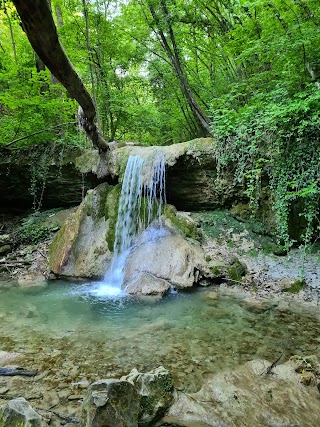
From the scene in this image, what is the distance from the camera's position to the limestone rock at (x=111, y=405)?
1.91 metres

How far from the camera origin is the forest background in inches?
200

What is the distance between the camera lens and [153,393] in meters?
2.37

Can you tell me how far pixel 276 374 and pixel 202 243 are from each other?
3.88 meters

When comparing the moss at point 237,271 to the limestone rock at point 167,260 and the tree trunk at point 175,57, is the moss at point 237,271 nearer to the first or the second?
the limestone rock at point 167,260

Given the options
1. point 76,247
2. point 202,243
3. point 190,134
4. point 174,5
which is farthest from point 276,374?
point 190,134

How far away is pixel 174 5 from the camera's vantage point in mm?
7770

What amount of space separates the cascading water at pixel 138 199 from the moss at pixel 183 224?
0.27 meters

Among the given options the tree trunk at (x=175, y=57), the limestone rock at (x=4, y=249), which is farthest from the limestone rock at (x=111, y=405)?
the tree trunk at (x=175, y=57)

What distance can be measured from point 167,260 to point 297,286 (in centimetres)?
239

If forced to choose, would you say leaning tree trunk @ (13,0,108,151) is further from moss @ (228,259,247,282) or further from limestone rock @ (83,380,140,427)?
moss @ (228,259,247,282)

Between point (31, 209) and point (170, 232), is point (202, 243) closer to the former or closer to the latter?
point (170, 232)

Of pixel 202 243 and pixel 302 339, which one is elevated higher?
pixel 202 243

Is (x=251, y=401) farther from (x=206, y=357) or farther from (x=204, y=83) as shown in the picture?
(x=204, y=83)

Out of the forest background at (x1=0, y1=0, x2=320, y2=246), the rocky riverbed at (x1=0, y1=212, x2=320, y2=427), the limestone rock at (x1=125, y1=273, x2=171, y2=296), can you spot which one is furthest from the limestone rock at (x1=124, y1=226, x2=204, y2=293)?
the forest background at (x1=0, y1=0, x2=320, y2=246)
